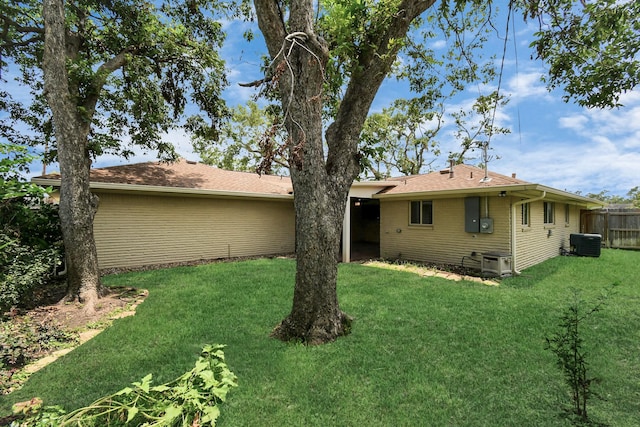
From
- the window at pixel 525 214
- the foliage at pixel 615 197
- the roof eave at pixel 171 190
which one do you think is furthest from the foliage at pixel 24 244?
the foliage at pixel 615 197

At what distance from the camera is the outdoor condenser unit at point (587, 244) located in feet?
36.0

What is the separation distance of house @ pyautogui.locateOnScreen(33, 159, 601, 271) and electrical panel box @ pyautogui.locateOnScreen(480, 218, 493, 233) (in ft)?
0.09

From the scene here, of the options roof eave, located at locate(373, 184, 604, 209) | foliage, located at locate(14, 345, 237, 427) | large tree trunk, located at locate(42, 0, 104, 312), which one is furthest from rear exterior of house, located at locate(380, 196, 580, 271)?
large tree trunk, located at locate(42, 0, 104, 312)

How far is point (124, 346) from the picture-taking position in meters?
3.77

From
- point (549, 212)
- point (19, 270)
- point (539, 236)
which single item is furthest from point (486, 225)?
point (19, 270)

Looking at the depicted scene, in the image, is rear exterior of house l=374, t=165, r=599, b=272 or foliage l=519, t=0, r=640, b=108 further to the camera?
rear exterior of house l=374, t=165, r=599, b=272

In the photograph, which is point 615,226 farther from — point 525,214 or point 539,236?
point 525,214

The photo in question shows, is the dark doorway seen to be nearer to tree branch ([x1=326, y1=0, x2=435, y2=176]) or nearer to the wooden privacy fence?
the wooden privacy fence

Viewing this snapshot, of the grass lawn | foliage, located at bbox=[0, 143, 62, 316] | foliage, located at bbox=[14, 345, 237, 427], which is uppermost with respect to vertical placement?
foliage, located at bbox=[0, 143, 62, 316]

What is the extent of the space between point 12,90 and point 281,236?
9.75 m

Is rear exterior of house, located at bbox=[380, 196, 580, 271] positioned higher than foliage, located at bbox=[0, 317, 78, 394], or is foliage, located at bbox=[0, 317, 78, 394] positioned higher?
rear exterior of house, located at bbox=[380, 196, 580, 271]

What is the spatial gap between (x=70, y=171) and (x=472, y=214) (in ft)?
32.7

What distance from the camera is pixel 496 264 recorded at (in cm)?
803

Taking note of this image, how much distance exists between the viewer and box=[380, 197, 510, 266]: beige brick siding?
8430 mm
